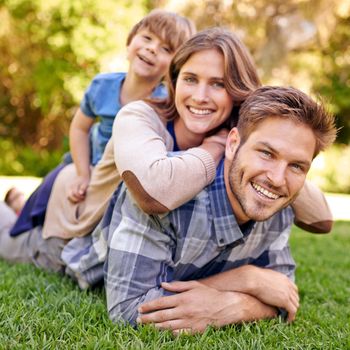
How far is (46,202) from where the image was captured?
4215 millimetres

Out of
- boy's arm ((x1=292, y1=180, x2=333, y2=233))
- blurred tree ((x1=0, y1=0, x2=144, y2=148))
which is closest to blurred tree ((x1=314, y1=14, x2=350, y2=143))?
blurred tree ((x1=0, y1=0, x2=144, y2=148))

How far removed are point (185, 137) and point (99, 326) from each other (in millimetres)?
1193

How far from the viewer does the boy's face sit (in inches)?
155

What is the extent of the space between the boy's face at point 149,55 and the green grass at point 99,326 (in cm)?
150

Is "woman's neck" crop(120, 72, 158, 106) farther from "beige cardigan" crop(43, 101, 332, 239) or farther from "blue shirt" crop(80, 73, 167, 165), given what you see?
"beige cardigan" crop(43, 101, 332, 239)

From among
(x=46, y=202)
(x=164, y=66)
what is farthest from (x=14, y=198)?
(x=164, y=66)

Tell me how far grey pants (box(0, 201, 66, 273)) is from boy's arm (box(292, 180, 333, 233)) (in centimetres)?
155

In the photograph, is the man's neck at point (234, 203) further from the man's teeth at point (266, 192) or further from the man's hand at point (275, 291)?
the man's hand at point (275, 291)

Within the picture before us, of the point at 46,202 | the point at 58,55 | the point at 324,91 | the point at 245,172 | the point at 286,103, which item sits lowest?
the point at 324,91

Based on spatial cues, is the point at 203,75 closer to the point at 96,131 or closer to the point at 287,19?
the point at 96,131

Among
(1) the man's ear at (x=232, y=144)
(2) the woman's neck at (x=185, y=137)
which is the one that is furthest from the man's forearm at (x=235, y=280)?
(2) the woman's neck at (x=185, y=137)

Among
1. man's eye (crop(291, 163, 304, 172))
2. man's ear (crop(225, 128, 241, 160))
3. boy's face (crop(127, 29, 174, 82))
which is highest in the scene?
boy's face (crop(127, 29, 174, 82))

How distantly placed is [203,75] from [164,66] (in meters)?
0.98

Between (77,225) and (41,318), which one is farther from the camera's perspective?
(77,225)
